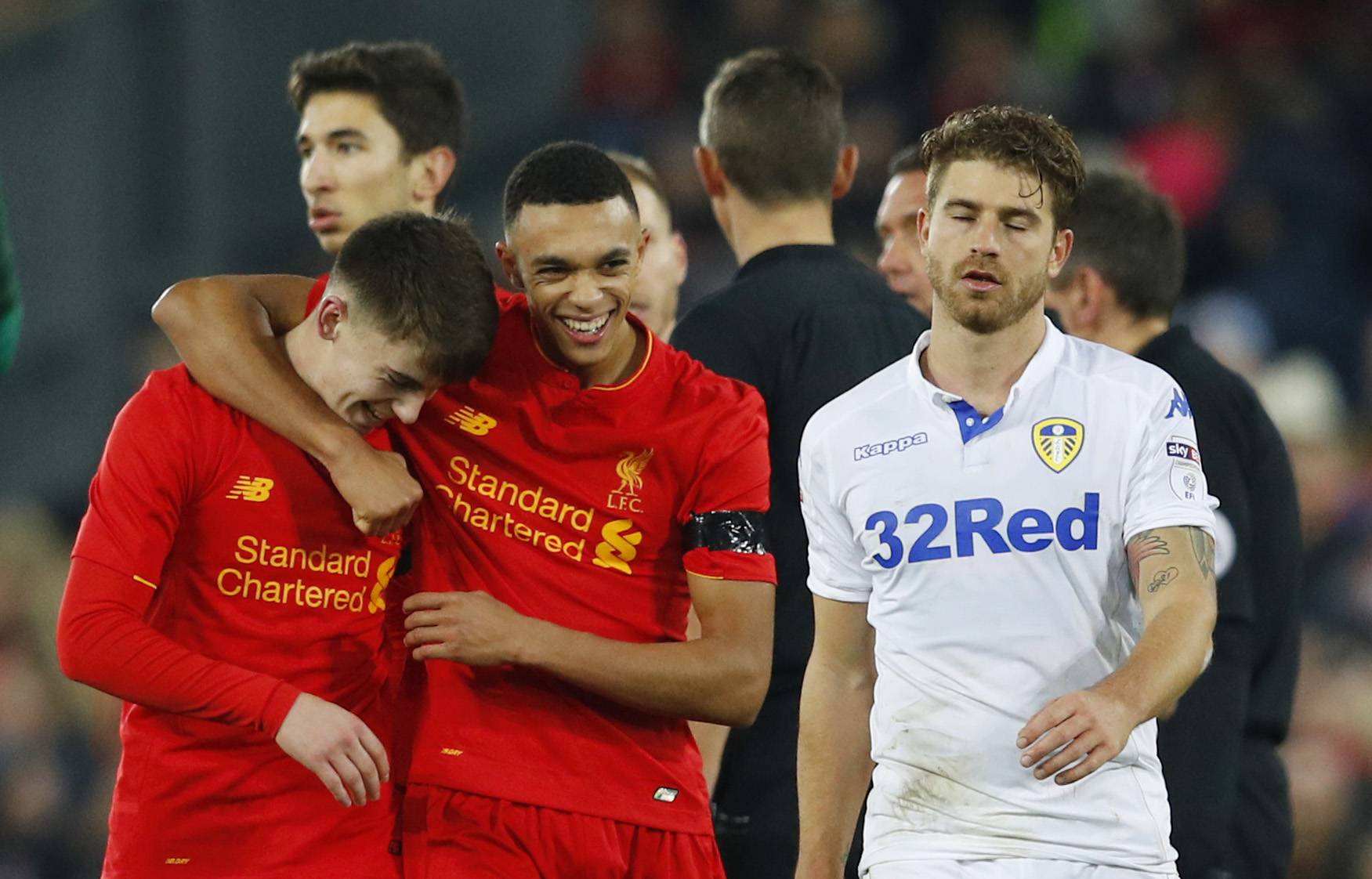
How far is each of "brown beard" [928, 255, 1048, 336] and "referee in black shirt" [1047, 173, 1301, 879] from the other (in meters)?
1.33

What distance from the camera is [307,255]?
39.5 feet

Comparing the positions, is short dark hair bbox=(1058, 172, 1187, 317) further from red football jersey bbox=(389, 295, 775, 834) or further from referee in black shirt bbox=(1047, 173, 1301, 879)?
red football jersey bbox=(389, 295, 775, 834)

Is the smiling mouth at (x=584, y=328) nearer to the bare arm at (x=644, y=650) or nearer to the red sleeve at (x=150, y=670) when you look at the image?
the bare arm at (x=644, y=650)

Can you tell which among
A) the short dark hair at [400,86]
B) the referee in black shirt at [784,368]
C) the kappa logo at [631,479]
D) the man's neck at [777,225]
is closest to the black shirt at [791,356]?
the referee in black shirt at [784,368]

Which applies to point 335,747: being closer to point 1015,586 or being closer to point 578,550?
point 578,550

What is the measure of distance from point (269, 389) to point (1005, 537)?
1445mm

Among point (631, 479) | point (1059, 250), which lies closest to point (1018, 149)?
point (1059, 250)

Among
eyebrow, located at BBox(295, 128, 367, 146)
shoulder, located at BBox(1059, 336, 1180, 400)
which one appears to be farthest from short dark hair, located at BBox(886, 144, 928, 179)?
shoulder, located at BBox(1059, 336, 1180, 400)

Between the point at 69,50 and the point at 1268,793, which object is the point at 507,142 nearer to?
the point at 69,50

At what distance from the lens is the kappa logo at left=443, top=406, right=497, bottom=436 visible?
157 inches

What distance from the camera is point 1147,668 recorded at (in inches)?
131

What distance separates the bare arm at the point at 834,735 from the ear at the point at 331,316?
1102 mm

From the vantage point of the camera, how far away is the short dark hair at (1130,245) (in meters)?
5.52

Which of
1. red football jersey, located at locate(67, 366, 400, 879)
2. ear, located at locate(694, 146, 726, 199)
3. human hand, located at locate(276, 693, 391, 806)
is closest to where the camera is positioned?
human hand, located at locate(276, 693, 391, 806)
